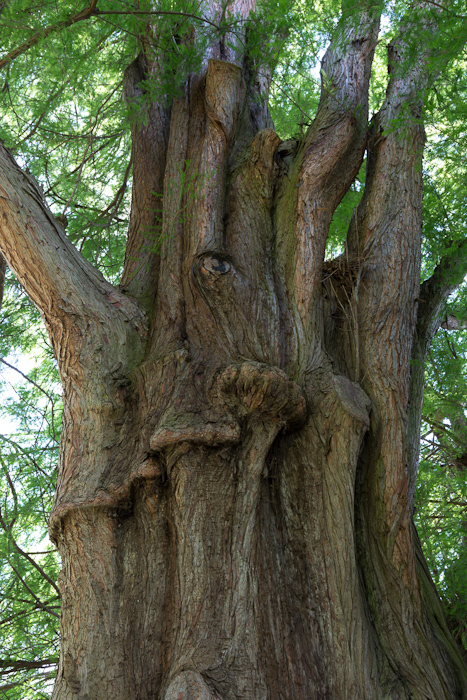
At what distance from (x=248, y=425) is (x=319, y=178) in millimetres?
1492

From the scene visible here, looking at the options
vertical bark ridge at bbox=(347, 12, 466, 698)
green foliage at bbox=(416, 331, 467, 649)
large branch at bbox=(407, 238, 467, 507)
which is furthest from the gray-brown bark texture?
green foliage at bbox=(416, 331, 467, 649)

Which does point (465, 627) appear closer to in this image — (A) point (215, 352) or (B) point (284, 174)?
(A) point (215, 352)

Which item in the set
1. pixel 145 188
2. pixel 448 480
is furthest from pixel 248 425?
pixel 448 480

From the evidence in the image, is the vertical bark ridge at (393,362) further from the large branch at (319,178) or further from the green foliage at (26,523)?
the green foliage at (26,523)

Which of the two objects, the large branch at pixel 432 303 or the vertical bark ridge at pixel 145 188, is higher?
the vertical bark ridge at pixel 145 188

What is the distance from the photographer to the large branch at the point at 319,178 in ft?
10.3

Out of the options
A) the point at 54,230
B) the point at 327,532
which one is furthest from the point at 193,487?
the point at 54,230

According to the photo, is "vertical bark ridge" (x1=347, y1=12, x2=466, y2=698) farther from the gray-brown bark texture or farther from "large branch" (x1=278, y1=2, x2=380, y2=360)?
"large branch" (x1=278, y1=2, x2=380, y2=360)

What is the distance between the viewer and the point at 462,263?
3.40m

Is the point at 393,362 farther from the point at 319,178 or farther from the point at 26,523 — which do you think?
the point at 26,523

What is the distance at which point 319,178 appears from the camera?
328cm

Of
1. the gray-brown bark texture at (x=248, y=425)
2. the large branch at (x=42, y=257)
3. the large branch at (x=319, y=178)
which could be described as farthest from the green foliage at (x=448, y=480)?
the large branch at (x=42, y=257)

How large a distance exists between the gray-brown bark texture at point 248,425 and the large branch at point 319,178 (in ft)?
0.04

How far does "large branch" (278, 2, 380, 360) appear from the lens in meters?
3.13
